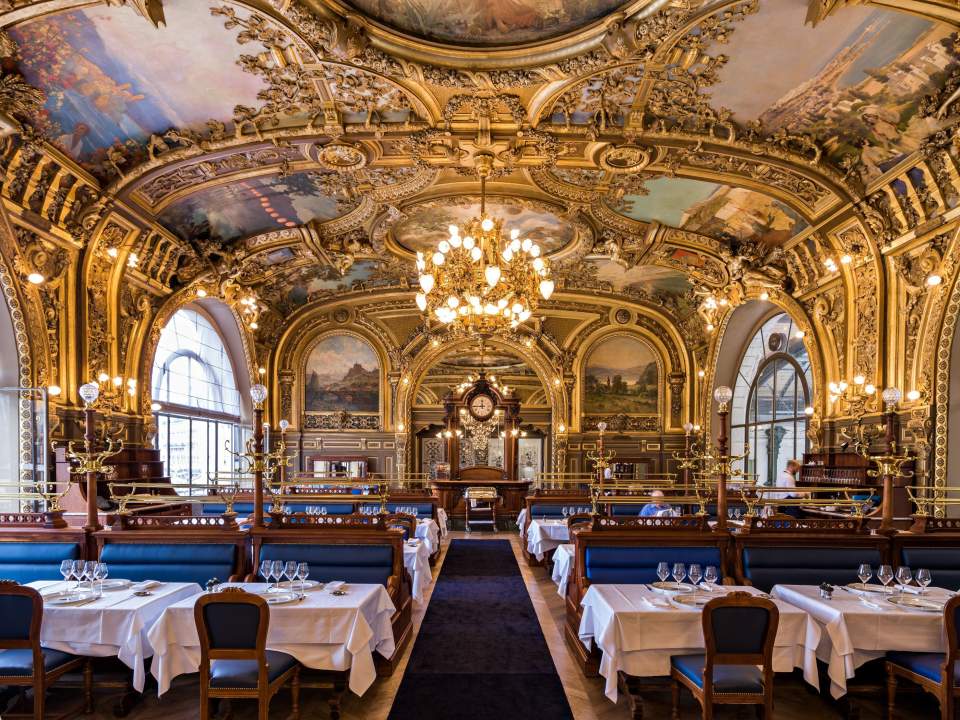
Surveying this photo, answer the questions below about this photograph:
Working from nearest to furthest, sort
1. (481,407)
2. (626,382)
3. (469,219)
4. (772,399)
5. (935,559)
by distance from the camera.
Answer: (935,559) < (469,219) < (772,399) < (481,407) < (626,382)

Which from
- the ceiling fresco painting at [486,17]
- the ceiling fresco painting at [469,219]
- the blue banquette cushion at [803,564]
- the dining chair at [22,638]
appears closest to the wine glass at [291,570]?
the dining chair at [22,638]

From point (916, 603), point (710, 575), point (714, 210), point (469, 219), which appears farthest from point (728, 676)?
point (469, 219)

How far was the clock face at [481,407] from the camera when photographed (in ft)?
61.1

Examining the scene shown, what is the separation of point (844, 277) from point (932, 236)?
2102mm

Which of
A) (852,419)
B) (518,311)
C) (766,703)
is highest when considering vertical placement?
(518,311)

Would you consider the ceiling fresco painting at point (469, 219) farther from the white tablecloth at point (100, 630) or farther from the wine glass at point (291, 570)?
the white tablecloth at point (100, 630)

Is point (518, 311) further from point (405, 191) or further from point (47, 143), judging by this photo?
point (47, 143)

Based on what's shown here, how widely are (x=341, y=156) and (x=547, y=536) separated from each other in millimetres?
6670

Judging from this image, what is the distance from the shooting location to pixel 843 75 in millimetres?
7809

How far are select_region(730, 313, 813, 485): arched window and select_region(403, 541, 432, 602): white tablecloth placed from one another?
9322 millimetres

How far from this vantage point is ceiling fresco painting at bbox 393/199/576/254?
12.6 metres

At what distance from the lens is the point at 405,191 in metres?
11.5

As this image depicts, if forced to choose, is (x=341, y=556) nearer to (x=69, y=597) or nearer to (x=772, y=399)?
(x=69, y=597)

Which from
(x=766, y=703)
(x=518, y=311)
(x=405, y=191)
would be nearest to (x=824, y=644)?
(x=766, y=703)
